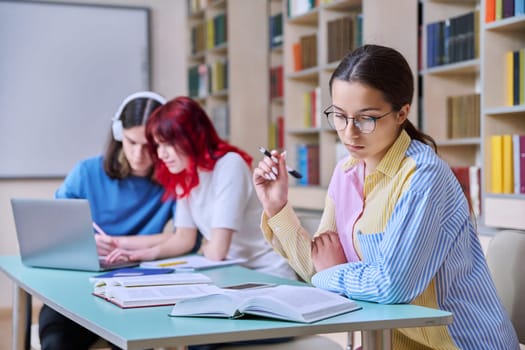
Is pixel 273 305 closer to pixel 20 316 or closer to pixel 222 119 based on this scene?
pixel 20 316

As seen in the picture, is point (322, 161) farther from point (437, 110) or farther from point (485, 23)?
point (485, 23)

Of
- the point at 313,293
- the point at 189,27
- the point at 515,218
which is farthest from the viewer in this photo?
the point at 189,27

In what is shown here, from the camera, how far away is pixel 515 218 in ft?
9.17

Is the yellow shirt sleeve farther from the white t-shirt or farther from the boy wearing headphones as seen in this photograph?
the boy wearing headphones

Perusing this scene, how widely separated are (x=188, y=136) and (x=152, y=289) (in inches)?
33.5

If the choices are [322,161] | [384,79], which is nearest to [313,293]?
[384,79]

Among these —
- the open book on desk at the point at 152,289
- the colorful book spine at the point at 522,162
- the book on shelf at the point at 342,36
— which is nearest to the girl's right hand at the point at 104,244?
the open book on desk at the point at 152,289

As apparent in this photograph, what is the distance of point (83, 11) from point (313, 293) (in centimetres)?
426

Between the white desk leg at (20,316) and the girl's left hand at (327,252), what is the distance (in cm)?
102

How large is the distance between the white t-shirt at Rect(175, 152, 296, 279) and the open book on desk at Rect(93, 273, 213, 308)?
0.49 m

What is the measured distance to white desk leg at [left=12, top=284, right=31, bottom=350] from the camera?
2.41 m

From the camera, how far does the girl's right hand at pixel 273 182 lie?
191 cm

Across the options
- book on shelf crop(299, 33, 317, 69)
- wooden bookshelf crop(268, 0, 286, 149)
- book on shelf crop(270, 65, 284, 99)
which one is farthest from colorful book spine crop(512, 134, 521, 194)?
book on shelf crop(270, 65, 284, 99)

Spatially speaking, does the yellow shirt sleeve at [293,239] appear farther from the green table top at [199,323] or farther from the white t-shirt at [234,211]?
the white t-shirt at [234,211]
